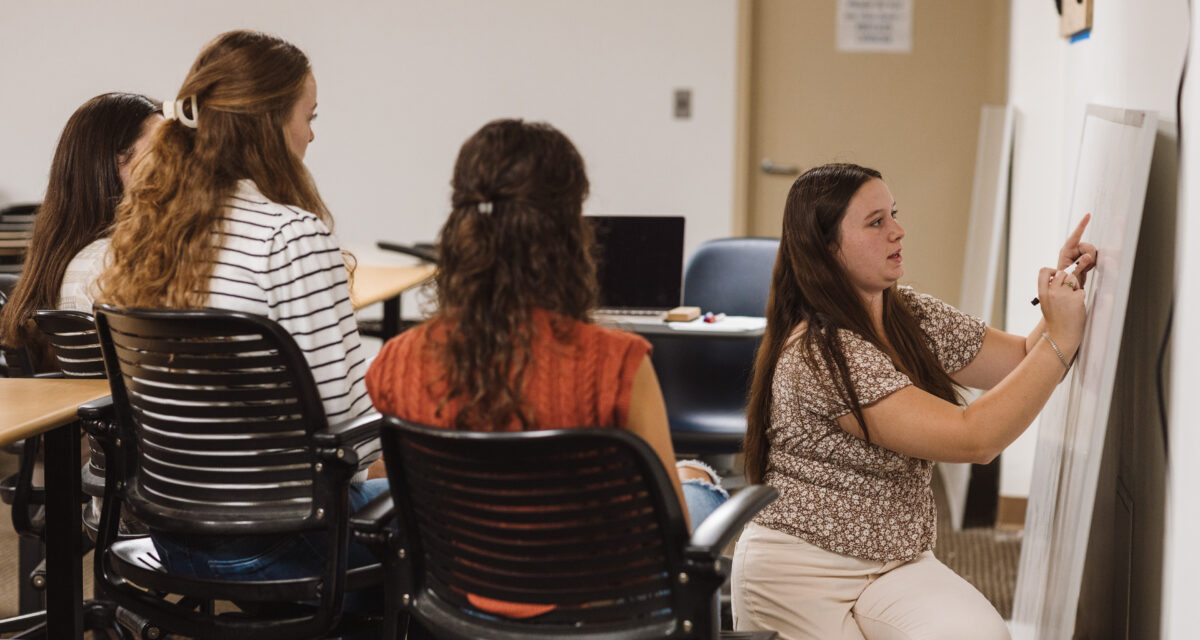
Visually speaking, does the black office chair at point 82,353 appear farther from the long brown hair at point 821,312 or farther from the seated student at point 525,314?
the long brown hair at point 821,312

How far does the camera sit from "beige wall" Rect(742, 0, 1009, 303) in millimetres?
4750

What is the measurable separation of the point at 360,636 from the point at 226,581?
0.26 m

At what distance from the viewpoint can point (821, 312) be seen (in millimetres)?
1700

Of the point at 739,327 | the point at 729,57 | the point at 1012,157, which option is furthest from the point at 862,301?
the point at 729,57

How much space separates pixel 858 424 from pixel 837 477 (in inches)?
4.1

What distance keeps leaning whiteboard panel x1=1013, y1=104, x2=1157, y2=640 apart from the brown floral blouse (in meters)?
0.22

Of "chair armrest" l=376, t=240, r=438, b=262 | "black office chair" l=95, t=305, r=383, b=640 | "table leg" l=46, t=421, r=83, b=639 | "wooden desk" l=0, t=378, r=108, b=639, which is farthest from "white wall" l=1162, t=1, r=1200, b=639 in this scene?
"chair armrest" l=376, t=240, r=438, b=262

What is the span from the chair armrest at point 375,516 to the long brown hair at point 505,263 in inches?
6.9

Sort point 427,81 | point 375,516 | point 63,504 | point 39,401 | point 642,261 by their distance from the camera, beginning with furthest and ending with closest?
point 427,81 < point 642,261 < point 63,504 < point 39,401 < point 375,516

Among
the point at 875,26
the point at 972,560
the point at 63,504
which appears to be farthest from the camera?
the point at 875,26

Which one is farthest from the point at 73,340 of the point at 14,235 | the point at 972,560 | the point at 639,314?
the point at 972,560

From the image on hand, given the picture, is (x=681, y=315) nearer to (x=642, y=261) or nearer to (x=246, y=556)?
(x=642, y=261)

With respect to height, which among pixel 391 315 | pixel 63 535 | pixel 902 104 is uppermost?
pixel 902 104

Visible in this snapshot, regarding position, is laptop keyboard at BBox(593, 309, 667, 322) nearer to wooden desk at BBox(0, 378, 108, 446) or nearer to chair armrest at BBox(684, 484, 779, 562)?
wooden desk at BBox(0, 378, 108, 446)
